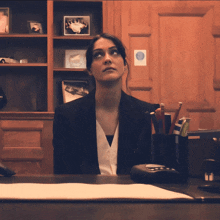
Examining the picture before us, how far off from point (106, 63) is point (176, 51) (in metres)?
Answer: 1.70

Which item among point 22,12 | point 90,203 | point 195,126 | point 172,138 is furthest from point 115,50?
point 22,12

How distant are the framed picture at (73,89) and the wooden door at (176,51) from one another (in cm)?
50

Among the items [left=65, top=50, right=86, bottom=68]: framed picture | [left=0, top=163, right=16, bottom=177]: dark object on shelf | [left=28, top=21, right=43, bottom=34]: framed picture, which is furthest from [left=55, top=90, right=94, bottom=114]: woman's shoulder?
[left=28, top=21, right=43, bottom=34]: framed picture

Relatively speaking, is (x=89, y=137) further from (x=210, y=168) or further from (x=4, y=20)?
(x=4, y=20)

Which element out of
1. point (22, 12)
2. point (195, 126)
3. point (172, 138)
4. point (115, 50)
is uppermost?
point (22, 12)

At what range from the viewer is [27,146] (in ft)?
9.00

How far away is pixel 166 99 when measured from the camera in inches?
119

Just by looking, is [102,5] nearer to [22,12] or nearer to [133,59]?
[133,59]

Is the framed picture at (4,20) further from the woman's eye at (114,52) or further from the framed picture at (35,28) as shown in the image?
the woman's eye at (114,52)

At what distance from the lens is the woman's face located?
1.51 m

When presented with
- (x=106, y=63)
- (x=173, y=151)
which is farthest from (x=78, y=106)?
(x=173, y=151)

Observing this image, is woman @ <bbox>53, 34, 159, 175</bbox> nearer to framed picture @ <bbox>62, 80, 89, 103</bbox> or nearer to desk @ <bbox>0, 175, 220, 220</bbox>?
desk @ <bbox>0, 175, 220, 220</bbox>

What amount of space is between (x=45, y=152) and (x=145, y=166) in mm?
1971

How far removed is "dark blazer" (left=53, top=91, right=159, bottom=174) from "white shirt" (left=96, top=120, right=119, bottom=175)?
0.02 m
